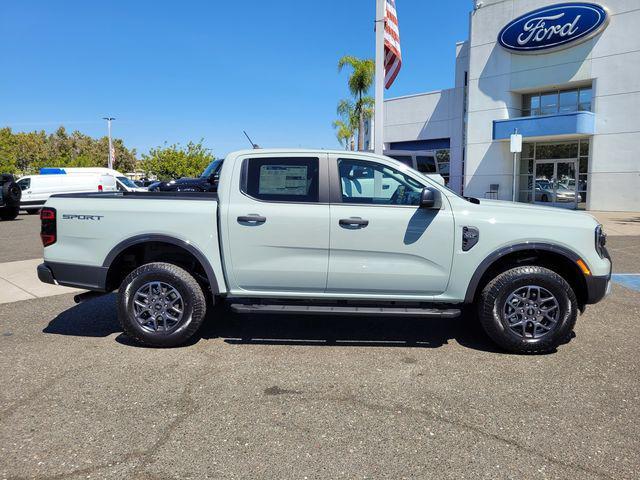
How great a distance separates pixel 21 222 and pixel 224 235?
1741 cm

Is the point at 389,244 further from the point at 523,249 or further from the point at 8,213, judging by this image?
the point at 8,213

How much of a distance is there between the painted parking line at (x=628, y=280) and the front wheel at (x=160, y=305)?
618cm

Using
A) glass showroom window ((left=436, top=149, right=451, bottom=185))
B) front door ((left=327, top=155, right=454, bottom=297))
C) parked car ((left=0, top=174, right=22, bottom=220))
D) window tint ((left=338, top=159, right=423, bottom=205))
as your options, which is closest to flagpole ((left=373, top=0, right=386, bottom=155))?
window tint ((left=338, top=159, right=423, bottom=205))

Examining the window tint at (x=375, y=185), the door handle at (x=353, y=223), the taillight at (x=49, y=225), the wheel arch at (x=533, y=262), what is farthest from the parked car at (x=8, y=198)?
the wheel arch at (x=533, y=262)

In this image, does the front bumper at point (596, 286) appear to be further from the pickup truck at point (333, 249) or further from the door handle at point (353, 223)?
the door handle at point (353, 223)

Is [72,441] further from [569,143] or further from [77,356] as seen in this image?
[569,143]

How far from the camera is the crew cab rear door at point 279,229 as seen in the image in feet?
14.5

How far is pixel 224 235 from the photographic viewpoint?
447 cm

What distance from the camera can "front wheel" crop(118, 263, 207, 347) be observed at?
4.53 m

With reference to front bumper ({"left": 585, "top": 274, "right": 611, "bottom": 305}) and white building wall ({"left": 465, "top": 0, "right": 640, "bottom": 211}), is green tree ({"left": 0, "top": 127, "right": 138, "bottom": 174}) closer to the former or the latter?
white building wall ({"left": 465, "top": 0, "right": 640, "bottom": 211})

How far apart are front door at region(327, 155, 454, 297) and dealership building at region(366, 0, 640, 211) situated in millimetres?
14350

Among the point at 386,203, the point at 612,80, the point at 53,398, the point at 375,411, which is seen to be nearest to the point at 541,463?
the point at 375,411

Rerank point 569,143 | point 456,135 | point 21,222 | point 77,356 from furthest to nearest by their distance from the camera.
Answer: point 456,135 → point 569,143 → point 21,222 → point 77,356

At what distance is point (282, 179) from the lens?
4617 mm
